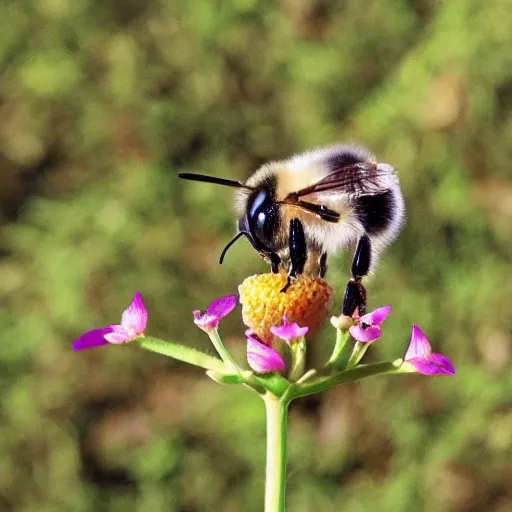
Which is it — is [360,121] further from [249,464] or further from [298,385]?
[298,385]

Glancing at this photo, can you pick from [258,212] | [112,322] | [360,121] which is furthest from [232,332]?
[258,212]

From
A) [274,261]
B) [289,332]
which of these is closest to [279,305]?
[289,332]

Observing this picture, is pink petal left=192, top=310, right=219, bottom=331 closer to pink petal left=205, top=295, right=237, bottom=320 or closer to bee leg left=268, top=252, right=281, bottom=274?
pink petal left=205, top=295, right=237, bottom=320

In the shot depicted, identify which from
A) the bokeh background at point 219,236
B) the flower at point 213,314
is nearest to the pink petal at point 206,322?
the flower at point 213,314

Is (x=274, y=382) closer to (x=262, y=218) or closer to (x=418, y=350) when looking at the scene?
(x=418, y=350)

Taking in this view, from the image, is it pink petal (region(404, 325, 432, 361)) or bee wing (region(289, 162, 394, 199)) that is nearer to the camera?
pink petal (region(404, 325, 432, 361))

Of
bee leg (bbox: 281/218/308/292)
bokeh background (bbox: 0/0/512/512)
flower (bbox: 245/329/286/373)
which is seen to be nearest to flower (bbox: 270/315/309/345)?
flower (bbox: 245/329/286/373)
